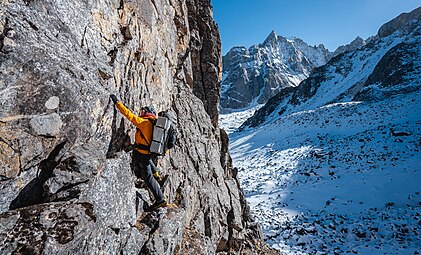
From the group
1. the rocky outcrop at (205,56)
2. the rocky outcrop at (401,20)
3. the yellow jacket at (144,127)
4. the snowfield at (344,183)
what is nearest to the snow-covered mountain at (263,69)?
the rocky outcrop at (401,20)

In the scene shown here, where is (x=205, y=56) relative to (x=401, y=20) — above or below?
below

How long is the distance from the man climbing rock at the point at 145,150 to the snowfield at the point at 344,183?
9.73 m

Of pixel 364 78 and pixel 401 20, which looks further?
pixel 401 20

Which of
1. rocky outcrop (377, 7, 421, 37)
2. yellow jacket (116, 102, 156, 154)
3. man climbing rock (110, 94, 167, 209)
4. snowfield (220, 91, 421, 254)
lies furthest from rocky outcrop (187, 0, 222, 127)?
rocky outcrop (377, 7, 421, 37)

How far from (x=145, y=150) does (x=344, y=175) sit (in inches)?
790

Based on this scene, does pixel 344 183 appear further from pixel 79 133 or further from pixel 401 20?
pixel 401 20

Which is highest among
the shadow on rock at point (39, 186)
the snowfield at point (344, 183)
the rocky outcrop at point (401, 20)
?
the rocky outcrop at point (401, 20)

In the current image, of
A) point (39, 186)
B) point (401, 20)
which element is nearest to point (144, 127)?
point (39, 186)

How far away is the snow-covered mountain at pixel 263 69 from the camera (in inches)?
5615

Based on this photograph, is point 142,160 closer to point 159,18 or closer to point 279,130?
point 159,18

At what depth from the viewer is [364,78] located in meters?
66.8

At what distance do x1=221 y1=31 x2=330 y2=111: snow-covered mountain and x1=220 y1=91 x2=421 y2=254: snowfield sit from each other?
106863 millimetres

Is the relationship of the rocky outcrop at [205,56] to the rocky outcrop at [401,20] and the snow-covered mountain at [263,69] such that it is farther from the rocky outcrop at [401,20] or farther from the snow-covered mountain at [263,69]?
the snow-covered mountain at [263,69]

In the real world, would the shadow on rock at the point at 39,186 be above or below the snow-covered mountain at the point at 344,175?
above
